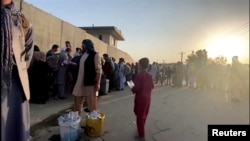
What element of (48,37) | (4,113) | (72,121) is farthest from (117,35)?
(4,113)

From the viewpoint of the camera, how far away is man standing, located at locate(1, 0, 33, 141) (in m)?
2.11

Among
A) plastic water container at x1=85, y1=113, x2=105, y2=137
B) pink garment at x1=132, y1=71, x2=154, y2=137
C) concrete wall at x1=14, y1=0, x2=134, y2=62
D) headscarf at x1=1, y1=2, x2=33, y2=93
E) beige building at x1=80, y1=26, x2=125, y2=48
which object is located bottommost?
plastic water container at x1=85, y1=113, x2=105, y2=137

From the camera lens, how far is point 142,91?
4824mm

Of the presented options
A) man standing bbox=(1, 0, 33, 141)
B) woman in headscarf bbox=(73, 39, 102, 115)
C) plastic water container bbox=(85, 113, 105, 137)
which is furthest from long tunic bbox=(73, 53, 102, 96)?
man standing bbox=(1, 0, 33, 141)

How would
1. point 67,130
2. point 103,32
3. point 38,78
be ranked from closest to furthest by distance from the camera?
point 67,130
point 38,78
point 103,32

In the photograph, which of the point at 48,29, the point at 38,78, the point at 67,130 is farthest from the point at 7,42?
the point at 48,29

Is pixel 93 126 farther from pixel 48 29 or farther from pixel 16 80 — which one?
pixel 48 29

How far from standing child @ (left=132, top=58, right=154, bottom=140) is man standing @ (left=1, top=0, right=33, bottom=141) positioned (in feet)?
8.30

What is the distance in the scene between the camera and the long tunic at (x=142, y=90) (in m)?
4.82

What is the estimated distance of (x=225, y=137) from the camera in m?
2.90

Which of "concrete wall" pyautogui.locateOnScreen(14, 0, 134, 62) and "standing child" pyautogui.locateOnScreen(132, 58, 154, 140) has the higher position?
"concrete wall" pyautogui.locateOnScreen(14, 0, 134, 62)

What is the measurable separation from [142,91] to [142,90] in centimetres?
2

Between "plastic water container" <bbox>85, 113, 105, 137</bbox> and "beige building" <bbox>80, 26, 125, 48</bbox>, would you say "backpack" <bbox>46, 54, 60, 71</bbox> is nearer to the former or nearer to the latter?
"plastic water container" <bbox>85, 113, 105, 137</bbox>

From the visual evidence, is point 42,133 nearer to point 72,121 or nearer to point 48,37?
point 72,121
